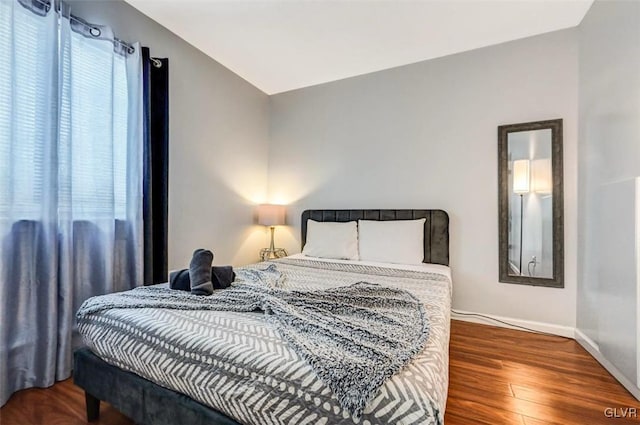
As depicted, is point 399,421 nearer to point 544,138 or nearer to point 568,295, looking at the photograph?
point 568,295

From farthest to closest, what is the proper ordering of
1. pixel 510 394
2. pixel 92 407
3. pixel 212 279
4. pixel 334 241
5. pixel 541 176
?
pixel 334 241 → pixel 541 176 → pixel 212 279 → pixel 510 394 → pixel 92 407

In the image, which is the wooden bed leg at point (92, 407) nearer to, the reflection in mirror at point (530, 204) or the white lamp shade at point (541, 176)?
the reflection in mirror at point (530, 204)

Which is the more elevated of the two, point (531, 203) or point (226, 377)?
point (531, 203)

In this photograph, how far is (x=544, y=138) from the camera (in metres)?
2.60

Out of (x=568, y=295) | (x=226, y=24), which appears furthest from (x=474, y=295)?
(x=226, y=24)

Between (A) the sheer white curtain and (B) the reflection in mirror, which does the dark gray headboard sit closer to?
(B) the reflection in mirror

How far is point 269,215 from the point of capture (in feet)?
11.6

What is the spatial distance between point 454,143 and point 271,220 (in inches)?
84.1

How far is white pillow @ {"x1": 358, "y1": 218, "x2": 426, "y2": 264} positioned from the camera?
2789 mm

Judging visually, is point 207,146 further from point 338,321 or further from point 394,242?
point 338,321

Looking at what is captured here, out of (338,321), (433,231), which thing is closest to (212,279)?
(338,321)

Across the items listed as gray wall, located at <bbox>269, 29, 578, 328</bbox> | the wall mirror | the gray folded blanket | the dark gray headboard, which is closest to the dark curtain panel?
the gray folded blanket

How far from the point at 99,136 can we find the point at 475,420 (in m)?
2.84

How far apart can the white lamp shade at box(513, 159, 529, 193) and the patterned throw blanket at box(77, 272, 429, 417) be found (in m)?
1.76
